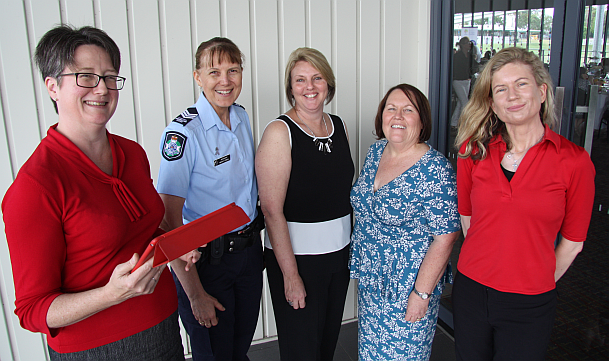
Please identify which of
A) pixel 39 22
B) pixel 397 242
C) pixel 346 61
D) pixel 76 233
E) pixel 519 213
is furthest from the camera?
pixel 346 61

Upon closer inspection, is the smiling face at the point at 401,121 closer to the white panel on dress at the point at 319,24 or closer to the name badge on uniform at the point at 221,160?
the name badge on uniform at the point at 221,160

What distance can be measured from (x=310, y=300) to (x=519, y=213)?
1060 mm

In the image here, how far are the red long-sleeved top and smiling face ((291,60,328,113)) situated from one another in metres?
0.90

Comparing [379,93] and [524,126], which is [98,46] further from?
[379,93]

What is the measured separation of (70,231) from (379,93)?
2.39 metres

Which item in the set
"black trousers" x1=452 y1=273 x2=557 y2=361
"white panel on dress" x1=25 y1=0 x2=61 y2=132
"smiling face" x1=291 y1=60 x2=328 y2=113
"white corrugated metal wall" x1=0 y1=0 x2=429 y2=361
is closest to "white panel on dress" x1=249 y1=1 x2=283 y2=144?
"white corrugated metal wall" x1=0 y1=0 x2=429 y2=361

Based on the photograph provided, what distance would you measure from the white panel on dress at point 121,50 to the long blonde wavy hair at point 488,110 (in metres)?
1.94

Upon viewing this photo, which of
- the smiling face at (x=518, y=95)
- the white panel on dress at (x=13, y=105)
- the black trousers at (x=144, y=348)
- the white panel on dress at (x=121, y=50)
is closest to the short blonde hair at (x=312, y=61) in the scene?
the smiling face at (x=518, y=95)

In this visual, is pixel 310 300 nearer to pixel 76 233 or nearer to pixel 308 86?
pixel 308 86

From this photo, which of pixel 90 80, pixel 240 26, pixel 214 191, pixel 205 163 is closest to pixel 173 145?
pixel 205 163

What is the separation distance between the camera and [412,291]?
1.81 m

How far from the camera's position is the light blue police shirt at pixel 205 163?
1588 millimetres

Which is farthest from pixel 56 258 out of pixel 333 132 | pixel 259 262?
pixel 333 132

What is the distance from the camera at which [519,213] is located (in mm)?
1447
